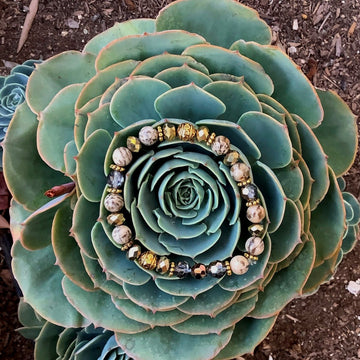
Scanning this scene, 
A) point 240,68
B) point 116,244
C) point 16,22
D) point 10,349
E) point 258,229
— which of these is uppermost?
point 240,68

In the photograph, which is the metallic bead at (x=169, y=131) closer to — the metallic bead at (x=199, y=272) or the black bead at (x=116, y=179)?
the black bead at (x=116, y=179)

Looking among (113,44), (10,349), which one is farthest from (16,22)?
(10,349)

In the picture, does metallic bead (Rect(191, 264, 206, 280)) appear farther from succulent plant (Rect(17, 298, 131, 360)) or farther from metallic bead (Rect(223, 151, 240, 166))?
succulent plant (Rect(17, 298, 131, 360))

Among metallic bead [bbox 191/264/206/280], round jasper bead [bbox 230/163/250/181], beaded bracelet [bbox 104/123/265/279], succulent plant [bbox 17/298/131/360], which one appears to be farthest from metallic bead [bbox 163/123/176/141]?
succulent plant [bbox 17/298/131/360]

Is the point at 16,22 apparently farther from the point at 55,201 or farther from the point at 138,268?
the point at 138,268

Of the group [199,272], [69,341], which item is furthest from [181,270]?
[69,341]

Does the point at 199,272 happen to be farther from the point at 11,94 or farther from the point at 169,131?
the point at 11,94
